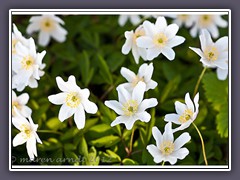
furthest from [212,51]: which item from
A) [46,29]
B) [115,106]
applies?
[46,29]

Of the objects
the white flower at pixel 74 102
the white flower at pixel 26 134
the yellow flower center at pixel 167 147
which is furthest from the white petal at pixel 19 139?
the yellow flower center at pixel 167 147

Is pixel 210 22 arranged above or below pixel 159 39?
above

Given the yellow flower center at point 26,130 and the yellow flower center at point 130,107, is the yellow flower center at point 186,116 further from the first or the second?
the yellow flower center at point 26,130

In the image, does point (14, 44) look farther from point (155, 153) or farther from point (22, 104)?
point (155, 153)

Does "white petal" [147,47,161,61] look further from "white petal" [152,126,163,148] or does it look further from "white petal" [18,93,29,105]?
"white petal" [18,93,29,105]

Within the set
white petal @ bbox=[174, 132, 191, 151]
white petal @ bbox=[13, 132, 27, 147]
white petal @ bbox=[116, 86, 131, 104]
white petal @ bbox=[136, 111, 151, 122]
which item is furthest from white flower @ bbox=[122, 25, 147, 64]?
white petal @ bbox=[13, 132, 27, 147]
